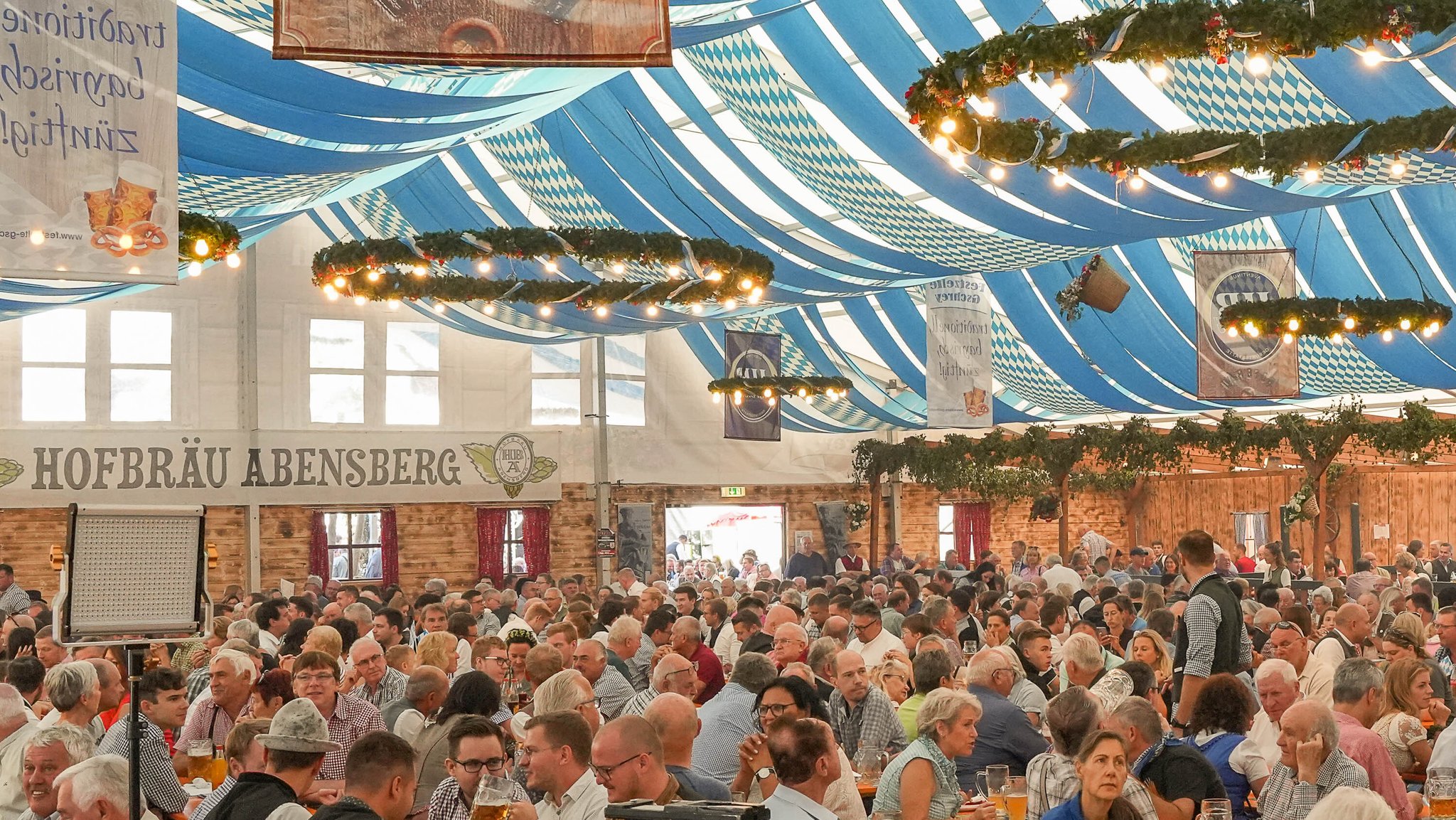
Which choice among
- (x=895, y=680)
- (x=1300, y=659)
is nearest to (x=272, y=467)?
(x=895, y=680)

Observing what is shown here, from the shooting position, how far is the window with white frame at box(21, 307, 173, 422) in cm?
1725

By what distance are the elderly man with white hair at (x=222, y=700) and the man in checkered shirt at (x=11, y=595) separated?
696cm

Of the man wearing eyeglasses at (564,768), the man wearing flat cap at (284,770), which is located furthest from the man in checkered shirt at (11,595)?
the man wearing eyeglasses at (564,768)

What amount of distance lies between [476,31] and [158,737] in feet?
9.43

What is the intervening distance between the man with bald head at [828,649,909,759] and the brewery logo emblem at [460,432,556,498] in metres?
13.8

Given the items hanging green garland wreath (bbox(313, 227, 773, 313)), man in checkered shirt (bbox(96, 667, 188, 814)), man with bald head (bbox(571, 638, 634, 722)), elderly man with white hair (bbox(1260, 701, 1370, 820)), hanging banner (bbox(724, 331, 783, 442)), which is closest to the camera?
elderly man with white hair (bbox(1260, 701, 1370, 820))

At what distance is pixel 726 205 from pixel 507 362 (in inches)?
310

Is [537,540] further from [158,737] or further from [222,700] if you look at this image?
[158,737]

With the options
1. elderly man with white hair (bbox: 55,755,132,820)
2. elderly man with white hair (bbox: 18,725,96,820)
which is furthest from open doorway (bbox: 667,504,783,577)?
elderly man with white hair (bbox: 55,755,132,820)

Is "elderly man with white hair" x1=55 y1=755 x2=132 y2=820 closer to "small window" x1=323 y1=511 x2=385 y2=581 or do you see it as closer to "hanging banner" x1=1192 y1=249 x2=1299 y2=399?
"hanging banner" x1=1192 y1=249 x2=1299 y2=399

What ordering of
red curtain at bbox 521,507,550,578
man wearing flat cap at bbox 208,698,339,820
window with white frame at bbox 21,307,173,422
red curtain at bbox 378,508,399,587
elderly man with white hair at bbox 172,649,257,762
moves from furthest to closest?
red curtain at bbox 521,507,550,578 → red curtain at bbox 378,508,399,587 → window with white frame at bbox 21,307,173,422 → elderly man with white hair at bbox 172,649,257,762 → man wearing flat cap at bbox 208,698,339,820

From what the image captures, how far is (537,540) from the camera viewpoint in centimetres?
2020

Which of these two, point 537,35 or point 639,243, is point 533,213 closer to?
point 639,243

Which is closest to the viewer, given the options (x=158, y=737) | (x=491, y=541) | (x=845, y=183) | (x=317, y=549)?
(x=158, y=737)
